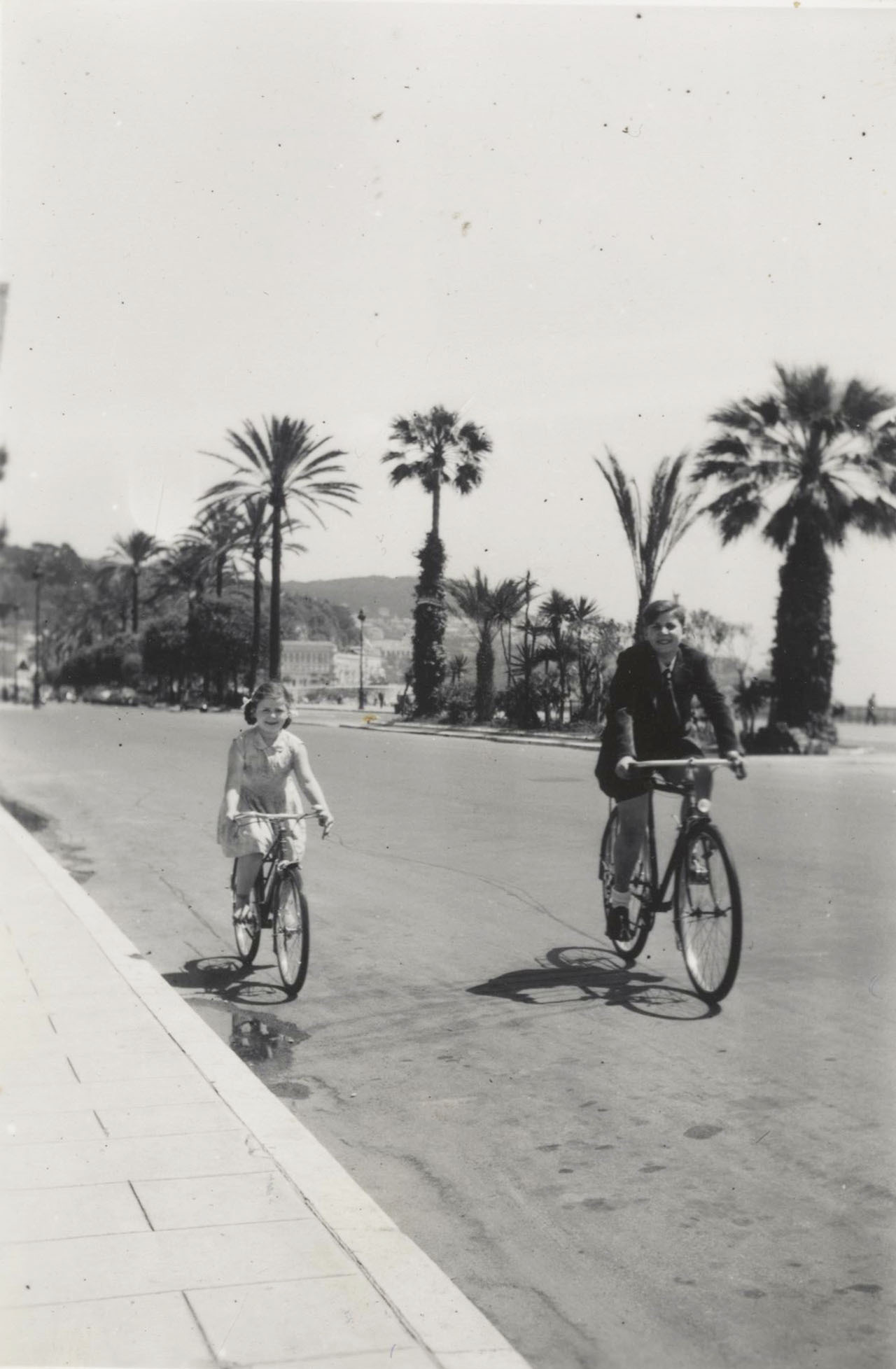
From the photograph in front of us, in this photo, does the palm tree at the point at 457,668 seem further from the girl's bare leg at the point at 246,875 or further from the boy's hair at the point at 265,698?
the boy's hair at the point at 265,698

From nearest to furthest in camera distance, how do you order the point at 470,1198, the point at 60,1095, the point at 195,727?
the point at 470,1198 < the point at 60,1095 < the point at 195,727

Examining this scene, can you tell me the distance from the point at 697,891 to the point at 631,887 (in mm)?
564

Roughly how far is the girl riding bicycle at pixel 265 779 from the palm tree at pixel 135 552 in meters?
0.94

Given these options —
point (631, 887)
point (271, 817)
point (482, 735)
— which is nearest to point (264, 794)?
point (271, 817)

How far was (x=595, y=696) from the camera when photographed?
94.4 feet

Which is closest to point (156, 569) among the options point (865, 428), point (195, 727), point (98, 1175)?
point (865, 428)

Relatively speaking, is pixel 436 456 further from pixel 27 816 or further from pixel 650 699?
pixel 27 816

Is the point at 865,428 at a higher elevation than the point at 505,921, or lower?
higher

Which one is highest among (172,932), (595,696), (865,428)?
(865,428)

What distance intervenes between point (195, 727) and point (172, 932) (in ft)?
31.4

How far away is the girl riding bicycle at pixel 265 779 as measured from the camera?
6.84m

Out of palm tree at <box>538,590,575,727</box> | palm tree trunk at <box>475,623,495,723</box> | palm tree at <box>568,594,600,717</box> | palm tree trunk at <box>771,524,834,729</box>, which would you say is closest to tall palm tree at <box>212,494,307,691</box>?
palm tree trunk at <box>771,524,834,729</box>

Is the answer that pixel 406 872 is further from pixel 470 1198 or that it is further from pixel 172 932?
pixel 470 1198

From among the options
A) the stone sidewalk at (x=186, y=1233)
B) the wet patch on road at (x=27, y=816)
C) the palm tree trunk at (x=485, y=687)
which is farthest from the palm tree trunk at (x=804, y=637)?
the wet patch on road at (x=27, y=816)
